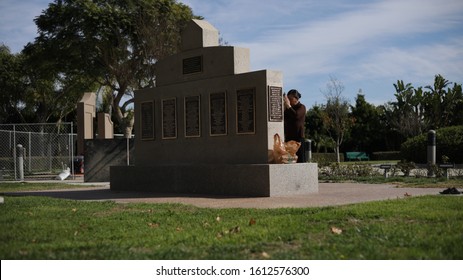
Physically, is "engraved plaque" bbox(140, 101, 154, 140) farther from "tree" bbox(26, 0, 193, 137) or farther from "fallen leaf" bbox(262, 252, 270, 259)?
"tree" bbox(26, 0, 193, 137)

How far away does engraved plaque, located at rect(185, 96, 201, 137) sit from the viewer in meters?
15.9

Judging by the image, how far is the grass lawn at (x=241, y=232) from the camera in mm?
6305

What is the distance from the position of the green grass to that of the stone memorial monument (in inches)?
148

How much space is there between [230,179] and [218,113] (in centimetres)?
193

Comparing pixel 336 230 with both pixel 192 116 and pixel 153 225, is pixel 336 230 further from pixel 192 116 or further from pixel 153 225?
pixel 192 116

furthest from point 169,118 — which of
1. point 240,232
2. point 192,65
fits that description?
point 240,232

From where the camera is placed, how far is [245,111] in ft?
48.0

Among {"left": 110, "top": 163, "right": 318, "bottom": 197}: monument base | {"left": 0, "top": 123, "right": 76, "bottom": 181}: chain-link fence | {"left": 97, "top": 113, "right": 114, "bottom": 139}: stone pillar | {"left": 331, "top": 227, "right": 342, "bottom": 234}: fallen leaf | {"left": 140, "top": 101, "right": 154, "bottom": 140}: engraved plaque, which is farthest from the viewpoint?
{"left": 97, "top": 113, "right": 114, "bottom": 139}: stone pillar

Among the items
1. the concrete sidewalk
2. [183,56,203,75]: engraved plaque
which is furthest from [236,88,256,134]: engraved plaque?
the concrete sidewalk

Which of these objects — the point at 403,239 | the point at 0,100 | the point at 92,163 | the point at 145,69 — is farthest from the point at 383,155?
the point at 403,239

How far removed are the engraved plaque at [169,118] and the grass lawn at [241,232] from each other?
6077mm

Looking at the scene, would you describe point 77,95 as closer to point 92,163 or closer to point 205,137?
point 92,163

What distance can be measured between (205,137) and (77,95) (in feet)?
117

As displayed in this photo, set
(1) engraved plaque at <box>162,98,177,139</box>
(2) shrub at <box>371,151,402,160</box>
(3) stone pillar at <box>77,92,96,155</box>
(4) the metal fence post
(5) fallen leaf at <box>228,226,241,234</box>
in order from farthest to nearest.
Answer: (2) shrub at <box>371,151,402,160</box>, (3) stone pillar at <box>77,92,96,155</box>, (4) the metal fence post, (1) engraved plaque at <box>162,98,177,139</box>, (5) fallen leaf at <box>228,226,241,234</box>
